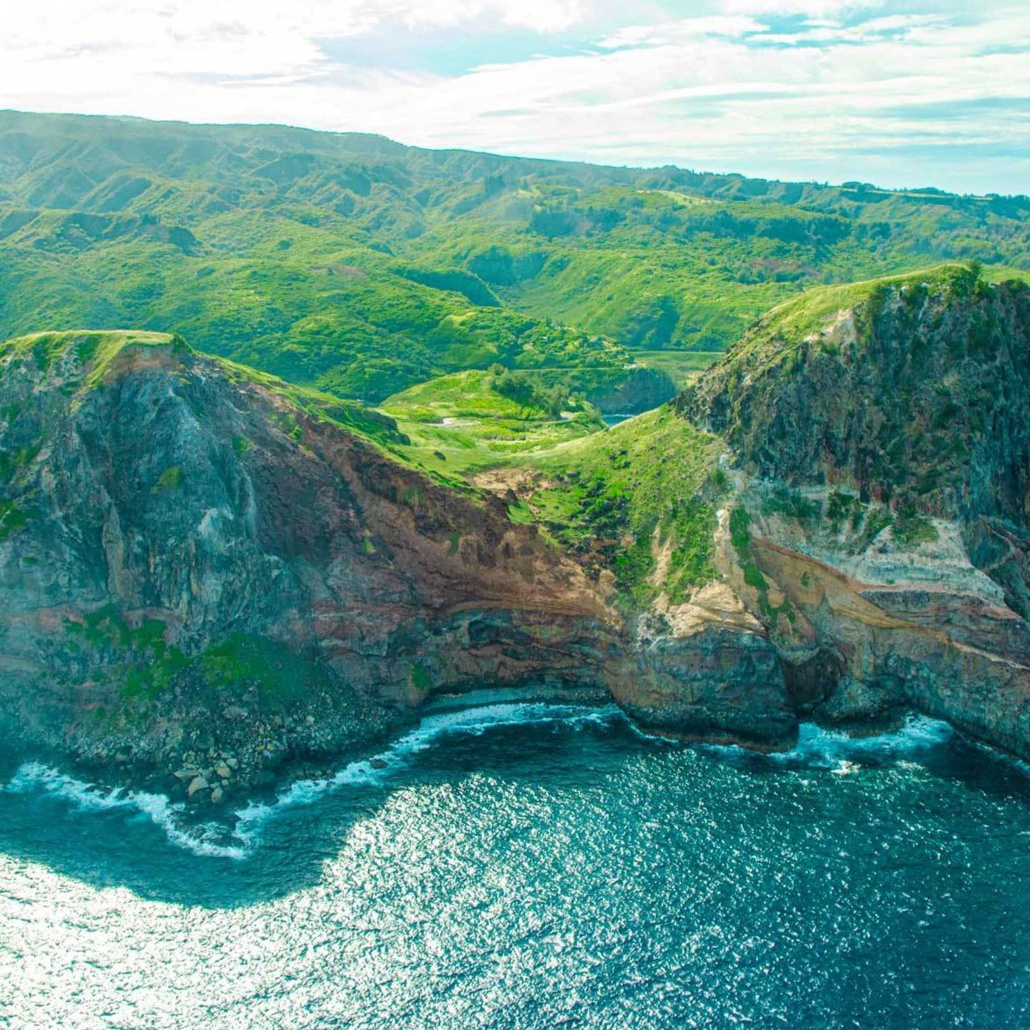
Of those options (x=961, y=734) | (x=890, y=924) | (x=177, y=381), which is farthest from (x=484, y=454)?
(x=890, y=924)

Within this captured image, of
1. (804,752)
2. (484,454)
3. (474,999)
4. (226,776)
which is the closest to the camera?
(474,999)

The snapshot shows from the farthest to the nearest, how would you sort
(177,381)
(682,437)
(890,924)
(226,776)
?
(682,437) → (177,381) → (226,776) → (890,924)

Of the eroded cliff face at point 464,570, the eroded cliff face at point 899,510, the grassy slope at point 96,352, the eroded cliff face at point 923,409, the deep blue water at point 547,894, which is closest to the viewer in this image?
the deep blue water at point 547,894

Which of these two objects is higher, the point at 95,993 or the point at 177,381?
the point at 177,381

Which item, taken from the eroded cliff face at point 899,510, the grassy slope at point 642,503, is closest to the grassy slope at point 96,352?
the grassy slope at point 642,503

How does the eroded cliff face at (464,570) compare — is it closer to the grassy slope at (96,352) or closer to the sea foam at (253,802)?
the grassy slope at (96,352)

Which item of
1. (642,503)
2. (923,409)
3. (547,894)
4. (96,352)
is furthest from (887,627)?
(96,352)

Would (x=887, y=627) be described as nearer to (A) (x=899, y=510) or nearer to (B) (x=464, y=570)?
(A) (x=899, y=510)

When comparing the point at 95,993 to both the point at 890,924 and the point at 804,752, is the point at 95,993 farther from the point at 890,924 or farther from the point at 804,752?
the point at 804,752
